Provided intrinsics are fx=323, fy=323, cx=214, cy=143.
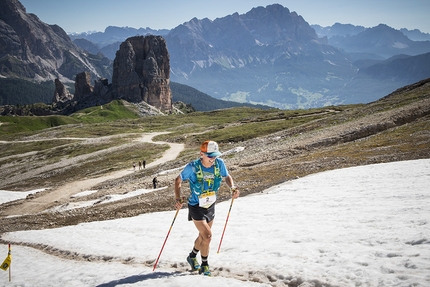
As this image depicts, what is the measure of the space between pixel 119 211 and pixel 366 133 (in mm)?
36640

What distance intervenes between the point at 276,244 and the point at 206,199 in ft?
12.6

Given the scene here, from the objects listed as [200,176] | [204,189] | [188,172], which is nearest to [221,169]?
[200,176]

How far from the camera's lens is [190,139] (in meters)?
99.7

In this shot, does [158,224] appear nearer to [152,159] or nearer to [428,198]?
[428,198]

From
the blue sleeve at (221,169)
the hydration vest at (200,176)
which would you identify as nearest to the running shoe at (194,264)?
the hydration vest at (200,176)

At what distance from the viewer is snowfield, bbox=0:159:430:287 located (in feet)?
31.7

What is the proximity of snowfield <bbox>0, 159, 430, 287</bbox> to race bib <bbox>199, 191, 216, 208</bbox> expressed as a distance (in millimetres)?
2338

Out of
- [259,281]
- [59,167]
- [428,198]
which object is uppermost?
[428,198]

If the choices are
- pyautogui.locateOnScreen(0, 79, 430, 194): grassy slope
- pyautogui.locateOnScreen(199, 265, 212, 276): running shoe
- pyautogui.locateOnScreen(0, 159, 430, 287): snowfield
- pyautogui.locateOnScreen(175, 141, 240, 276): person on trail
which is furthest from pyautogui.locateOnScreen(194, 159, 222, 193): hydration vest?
pyautogui.locateOnScreen(0, 79, 430, 194): grassy slope

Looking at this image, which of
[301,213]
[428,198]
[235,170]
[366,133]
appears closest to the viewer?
[428,198]

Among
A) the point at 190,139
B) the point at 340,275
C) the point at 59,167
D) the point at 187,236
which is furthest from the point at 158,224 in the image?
the point at 190,139

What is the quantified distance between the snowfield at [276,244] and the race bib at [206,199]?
2338 millimetres

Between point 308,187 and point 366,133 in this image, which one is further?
point 366,133

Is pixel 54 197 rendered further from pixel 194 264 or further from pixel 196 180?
→ pixel 196 180
